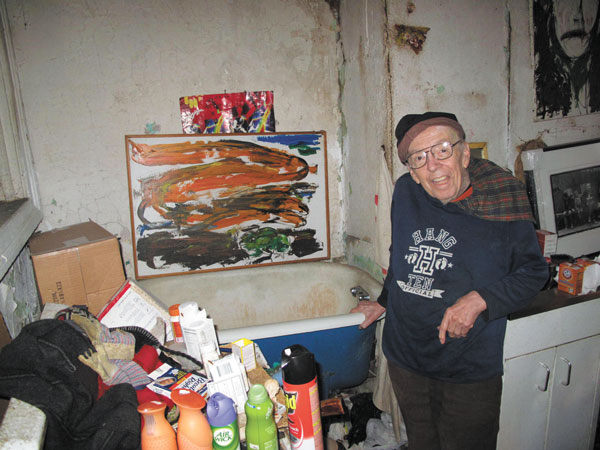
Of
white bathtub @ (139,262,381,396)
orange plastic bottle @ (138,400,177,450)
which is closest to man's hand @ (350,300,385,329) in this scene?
white bathtub @ (139,262,381,396)

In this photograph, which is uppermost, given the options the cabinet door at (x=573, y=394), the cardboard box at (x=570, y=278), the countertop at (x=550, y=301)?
the cardboard box at (x=570, y=278)

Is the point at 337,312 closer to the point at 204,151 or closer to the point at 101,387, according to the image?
the point at 204,151

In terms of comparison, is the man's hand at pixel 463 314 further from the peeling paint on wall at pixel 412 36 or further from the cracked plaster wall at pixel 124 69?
the cracked plaster wall at pixel 124 69

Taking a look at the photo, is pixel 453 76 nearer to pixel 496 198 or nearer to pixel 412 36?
pixel 412 36

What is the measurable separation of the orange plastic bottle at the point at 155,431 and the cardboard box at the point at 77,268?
1132 mm

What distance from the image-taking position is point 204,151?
91.4 inches

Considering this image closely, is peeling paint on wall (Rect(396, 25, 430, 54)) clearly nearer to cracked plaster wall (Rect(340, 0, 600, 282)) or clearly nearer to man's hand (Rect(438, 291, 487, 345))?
cracked plaster wall (Rect(340, 0, 600, 282))

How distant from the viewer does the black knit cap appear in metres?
1.14

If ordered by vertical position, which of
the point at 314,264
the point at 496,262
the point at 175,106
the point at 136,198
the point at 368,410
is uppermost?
the point at 175,106

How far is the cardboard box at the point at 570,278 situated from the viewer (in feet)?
4.70

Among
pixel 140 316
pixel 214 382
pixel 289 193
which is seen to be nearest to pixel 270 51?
pixel 289 193

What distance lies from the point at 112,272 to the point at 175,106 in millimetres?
1180

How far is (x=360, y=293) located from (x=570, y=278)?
3.37ft

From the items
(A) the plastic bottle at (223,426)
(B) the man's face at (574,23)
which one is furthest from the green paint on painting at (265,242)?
(B) the man's face at (574,23)
